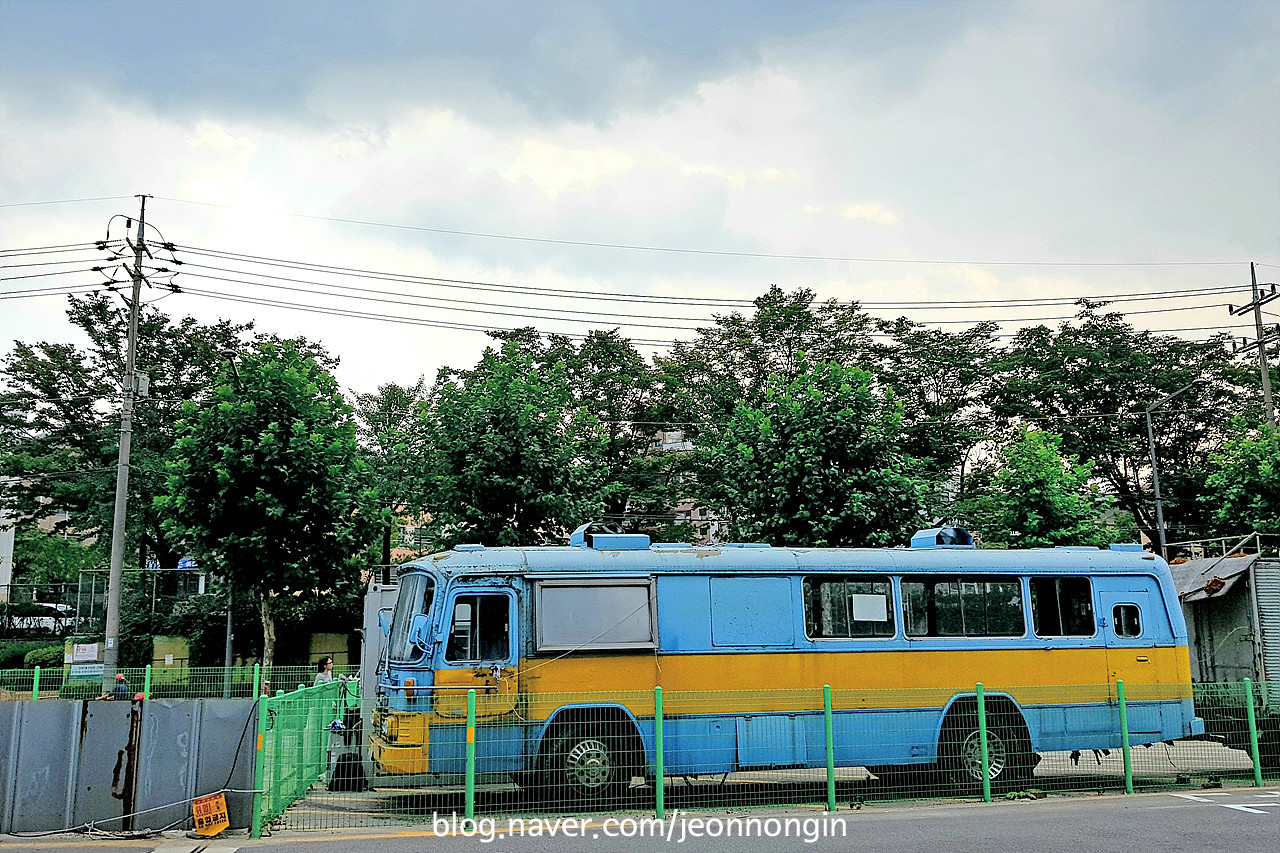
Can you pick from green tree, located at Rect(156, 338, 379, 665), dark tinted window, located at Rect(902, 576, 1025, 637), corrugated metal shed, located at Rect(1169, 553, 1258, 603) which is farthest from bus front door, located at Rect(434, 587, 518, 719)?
green tree, located at Rect(156, 338, 379, 665)

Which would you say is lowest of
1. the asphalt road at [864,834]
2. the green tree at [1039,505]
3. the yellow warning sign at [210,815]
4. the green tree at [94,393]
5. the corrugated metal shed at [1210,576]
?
the asphalt road at [864,834]

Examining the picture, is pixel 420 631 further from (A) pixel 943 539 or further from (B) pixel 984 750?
(A) pixel 943 539

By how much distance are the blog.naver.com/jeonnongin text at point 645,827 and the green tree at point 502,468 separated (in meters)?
12.3

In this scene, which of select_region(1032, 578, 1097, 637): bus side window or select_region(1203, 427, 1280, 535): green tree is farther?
select_region(1203, 427, 1280, 535): green tree

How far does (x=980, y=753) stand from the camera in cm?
1351

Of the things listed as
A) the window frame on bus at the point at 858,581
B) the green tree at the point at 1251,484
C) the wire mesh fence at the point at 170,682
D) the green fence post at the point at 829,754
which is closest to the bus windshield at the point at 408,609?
the window frame on bus at the point at 858,581

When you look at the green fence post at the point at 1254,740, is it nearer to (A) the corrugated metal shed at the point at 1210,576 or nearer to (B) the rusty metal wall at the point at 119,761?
(A) the corrugated metal shed at the point at 1210,576

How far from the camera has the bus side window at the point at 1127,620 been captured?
48.3 feet

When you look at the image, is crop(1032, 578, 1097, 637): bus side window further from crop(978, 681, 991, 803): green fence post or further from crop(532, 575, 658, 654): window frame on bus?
crop(532, 575, 658, 654): window frame on bus

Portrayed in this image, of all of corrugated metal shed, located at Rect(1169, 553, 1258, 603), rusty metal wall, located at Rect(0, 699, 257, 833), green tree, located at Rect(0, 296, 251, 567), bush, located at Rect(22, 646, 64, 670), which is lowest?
rusty metal wall, located at Rect(0, 699, 257, 833)

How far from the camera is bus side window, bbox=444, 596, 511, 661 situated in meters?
12.6

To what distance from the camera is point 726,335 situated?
3994 centimetres

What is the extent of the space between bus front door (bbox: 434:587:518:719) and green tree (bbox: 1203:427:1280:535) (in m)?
25.9

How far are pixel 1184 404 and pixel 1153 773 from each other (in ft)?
106
